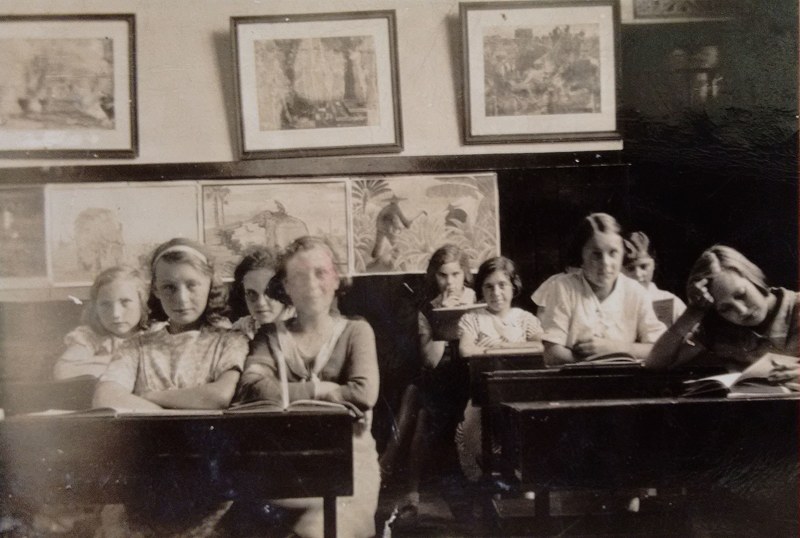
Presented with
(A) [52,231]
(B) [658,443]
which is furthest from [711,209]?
(A) [52,231]

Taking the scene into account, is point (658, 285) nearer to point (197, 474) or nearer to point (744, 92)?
point (744, 92)

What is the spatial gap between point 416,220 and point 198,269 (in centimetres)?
47

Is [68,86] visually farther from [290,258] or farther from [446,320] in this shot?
[446,320]

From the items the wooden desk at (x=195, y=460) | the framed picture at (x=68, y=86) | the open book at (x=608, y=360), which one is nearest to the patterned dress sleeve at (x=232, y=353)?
the wooden desk at (x=195, y=460)

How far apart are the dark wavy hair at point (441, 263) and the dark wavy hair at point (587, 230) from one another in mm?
225

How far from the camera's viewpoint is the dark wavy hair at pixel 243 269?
1481mm

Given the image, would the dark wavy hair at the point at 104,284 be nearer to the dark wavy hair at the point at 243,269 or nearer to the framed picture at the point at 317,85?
the dark wavy hair at the point at 243,269

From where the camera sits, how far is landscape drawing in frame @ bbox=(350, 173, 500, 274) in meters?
1.49

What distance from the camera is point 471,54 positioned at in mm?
1498

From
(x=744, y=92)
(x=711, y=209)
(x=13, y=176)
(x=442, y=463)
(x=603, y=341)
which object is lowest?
(x=442, y=463)

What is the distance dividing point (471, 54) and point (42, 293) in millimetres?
1041

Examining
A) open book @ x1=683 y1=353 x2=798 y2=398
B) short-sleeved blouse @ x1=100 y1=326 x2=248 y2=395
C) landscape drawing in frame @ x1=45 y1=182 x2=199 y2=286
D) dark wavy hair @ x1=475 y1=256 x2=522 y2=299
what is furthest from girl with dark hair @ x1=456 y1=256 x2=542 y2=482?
landscape drawing in frame @ x1=45 y1=182 x2=199 y2=286

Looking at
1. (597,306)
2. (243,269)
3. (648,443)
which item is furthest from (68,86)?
(648,443)

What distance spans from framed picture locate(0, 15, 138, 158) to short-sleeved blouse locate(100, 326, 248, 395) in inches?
15.9
